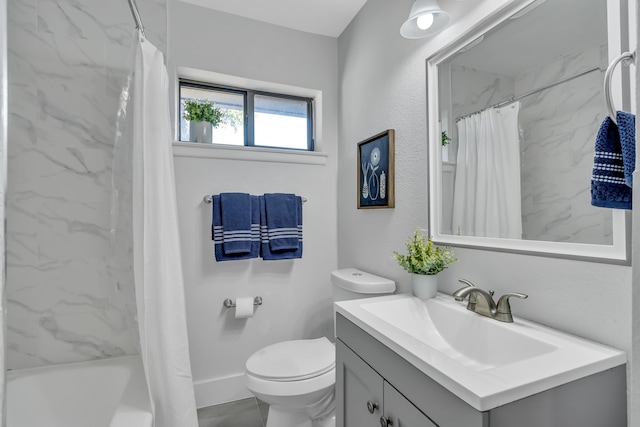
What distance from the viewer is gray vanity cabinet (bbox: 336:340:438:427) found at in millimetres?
776

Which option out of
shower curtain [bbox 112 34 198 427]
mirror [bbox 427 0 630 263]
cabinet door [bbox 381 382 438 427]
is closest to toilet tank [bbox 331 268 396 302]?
mirror [bbox 427 0 630 263]

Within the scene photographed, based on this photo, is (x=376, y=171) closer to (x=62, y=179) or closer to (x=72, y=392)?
(x=62, y=179)

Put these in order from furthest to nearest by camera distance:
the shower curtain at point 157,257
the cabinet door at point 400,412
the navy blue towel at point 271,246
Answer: the navy blue towel at point 271,246 < the shower curtain at point 157,257 < the cabinet door at point 400,412

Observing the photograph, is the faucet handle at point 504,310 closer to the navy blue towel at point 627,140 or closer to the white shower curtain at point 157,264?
the navy blue towel at point 627,140

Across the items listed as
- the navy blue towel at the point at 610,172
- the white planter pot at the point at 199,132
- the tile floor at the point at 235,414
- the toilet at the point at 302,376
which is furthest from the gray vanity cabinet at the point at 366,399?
the white planter pot at the point at 199,132

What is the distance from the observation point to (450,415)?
640mm

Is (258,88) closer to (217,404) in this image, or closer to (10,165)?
(10,165)

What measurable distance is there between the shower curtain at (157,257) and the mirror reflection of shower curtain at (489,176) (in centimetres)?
121

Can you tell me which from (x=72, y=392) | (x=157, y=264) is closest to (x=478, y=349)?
(x=157, y=264)

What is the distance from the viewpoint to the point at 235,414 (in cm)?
179

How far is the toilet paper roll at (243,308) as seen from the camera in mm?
1863

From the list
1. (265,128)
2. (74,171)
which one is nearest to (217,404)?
(74,171)

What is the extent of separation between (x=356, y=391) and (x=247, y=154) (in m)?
1.48

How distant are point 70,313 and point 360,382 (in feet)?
5.00
